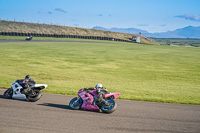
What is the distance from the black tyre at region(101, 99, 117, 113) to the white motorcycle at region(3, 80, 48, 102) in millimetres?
3913

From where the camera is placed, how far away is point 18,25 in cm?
10781

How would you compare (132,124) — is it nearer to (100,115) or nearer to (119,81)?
(100,115)

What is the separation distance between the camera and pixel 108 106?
1111 cm

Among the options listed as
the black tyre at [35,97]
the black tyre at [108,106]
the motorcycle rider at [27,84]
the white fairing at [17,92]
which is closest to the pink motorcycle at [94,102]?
the black tyre at [108,106]

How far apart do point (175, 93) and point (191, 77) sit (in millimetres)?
8080

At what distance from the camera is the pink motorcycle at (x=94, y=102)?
1110 centimetres

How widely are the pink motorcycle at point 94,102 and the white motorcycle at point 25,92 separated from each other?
251cm

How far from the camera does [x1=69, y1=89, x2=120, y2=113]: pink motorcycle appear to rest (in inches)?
437

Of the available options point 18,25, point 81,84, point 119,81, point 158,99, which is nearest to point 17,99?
point 81,84

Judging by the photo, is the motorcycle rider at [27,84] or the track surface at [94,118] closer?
the track surface at [94,118]

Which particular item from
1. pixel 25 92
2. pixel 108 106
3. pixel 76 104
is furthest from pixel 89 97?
pixel 25 92

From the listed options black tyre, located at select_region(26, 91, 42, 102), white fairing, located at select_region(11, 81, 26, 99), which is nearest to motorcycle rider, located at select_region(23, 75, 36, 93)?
white fairing, located at select_region(11, 81, 26, 99)

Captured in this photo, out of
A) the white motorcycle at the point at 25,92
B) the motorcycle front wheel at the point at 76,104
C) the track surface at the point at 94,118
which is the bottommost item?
the track surface at the point at 94,118

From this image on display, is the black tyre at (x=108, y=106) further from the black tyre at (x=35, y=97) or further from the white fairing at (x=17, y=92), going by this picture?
the white fairing at (x=17, y=92)
